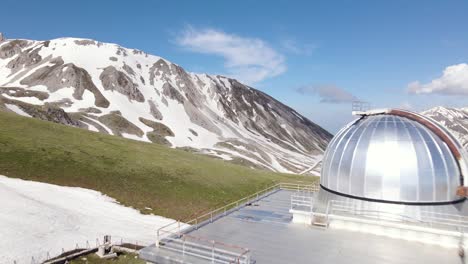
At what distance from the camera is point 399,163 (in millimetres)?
21406

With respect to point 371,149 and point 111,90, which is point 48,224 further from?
point 111,90

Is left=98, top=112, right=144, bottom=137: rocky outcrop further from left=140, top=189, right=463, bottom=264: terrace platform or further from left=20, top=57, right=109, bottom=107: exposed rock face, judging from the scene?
left=140, top=189, right=463, bottom=264: terrace platform

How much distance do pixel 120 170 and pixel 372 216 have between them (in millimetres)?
42481

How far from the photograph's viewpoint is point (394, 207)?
21344mm

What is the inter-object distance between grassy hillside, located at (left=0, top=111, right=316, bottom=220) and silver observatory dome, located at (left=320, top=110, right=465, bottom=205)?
26537 millimetres

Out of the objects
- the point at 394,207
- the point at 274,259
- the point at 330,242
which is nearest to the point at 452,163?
the point at 394,207

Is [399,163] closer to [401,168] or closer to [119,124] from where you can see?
[401,168]

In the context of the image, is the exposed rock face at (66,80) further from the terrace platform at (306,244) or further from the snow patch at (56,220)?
the terrace platform at (306,244)

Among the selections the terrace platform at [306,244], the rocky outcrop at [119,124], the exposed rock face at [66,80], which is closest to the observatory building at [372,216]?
the terrace platform at [306,244]

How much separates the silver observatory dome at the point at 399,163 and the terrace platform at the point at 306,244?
2.77 meters

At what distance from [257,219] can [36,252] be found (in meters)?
17.8

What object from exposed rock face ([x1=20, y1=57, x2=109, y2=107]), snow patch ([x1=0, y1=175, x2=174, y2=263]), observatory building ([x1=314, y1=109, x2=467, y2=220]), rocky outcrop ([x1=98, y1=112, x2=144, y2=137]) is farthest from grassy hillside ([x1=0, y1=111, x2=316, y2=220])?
exposed rock face ([x1=20, y1=57, x2=109, y2=107])

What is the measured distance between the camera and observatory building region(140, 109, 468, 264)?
1909cm

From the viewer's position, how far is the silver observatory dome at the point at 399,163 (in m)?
21.0
